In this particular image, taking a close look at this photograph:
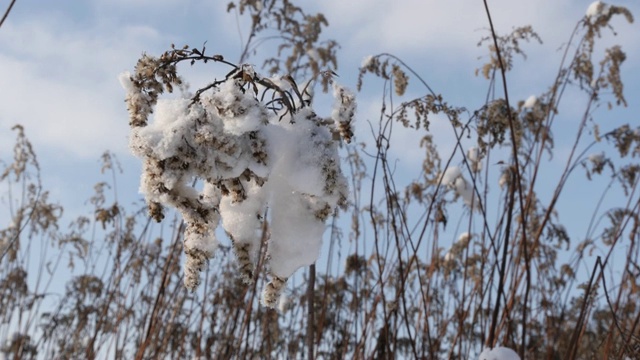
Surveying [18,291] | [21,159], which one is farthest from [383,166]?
[18,291]

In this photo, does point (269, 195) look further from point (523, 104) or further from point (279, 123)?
point (523, 104)

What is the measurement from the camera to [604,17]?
3.30 meters

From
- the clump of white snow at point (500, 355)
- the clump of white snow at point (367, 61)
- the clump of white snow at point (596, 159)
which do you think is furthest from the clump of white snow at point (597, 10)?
the clump of white snow at point (500, 355)

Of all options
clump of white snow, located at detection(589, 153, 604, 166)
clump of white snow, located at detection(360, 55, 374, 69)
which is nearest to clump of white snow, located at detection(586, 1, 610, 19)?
clump of white snow, located at detection(589, 153, 604, 166)

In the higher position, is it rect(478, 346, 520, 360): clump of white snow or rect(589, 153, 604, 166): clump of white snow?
rect(589, 153, 604, 166): clump of white snow

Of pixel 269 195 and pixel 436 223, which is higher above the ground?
pixel 436 223

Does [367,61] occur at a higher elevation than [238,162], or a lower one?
higher

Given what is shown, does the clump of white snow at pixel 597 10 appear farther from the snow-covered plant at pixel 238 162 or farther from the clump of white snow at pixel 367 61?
the snow-covered plant at pixel 238 162

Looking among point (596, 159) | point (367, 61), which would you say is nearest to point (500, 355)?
point (367, 61)

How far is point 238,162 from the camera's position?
92 cm

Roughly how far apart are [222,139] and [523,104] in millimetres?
3084

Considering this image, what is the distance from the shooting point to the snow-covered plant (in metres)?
0.89

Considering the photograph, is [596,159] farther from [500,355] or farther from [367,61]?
[500,355]

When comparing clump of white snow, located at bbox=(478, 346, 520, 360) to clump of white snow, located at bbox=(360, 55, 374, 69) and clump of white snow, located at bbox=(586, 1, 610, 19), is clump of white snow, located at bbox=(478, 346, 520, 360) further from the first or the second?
clump of white snow, located at bbox=(586, 1, 610, 19)
